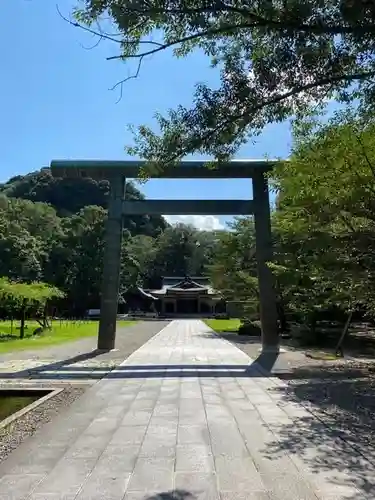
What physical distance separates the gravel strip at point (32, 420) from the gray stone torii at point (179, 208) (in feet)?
20.0

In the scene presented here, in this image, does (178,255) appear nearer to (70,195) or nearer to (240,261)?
(70,195)

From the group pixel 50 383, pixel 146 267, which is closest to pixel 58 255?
pixel 146 267

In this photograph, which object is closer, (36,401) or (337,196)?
(36,401)

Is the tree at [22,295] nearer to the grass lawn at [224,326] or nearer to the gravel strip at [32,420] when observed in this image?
the grass lawn at [224,326]

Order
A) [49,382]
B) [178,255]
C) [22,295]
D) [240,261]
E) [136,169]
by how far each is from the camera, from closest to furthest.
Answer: [49,382] < [136,169] < [22,295] < [240,261] < [178,255]

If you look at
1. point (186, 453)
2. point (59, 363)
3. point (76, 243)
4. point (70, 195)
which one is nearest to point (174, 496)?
point (186, 453)

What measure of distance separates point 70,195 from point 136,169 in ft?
207

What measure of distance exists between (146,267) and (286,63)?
6178cm

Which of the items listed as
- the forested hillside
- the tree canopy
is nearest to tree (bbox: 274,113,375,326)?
the tree canopy

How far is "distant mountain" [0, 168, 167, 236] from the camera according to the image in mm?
72750

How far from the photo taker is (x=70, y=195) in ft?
244

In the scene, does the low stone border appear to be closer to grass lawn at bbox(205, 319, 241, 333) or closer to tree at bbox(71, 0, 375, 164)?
tree at bbox(71, 0, 375, 164)

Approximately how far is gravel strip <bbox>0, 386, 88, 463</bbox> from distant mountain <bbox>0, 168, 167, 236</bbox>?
209 feet

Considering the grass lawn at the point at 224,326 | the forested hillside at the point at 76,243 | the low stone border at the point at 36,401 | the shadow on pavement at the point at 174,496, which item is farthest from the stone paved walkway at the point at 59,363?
the forested hillside at the point at 76,243
